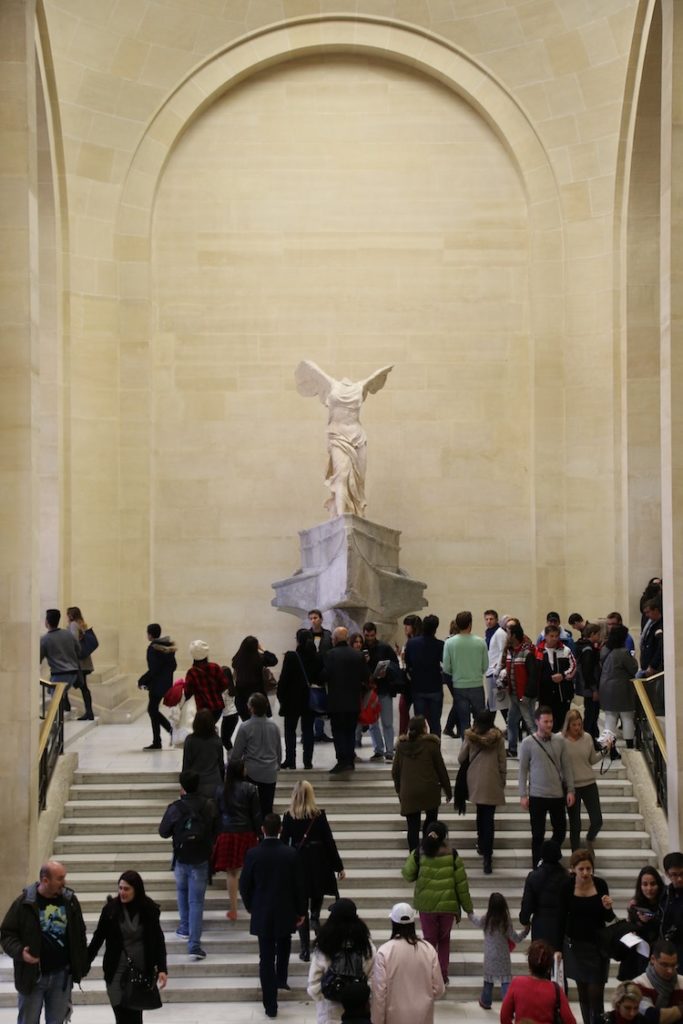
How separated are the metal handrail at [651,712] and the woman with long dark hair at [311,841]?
3.40 m

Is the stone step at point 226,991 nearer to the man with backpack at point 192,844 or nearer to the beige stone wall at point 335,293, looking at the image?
the man with backpack at point 192,844

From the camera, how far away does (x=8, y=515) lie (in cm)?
1273

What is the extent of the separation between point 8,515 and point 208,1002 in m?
4.40

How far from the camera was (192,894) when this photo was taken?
1148 centimetres

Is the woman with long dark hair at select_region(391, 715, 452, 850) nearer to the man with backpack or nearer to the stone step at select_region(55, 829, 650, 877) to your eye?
the stone step at select_region(55, 829, 650, 877)

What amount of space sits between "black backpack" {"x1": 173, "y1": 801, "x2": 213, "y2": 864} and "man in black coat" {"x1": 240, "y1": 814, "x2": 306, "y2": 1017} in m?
0.78

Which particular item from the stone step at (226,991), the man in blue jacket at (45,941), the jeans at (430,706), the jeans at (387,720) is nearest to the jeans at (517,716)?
the jeans at (430,706)

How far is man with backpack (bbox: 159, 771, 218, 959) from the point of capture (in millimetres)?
11312

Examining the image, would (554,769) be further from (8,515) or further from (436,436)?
(436,436)

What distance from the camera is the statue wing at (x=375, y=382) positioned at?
19656 mm

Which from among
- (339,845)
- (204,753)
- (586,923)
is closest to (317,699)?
(339,845)

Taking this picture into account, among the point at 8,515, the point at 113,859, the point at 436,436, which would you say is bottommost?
the point at 113,859

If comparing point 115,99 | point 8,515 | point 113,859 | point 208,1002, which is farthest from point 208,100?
point 208,1002

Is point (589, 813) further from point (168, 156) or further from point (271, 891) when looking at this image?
point (168, 156)
